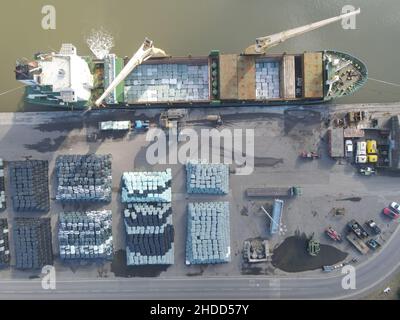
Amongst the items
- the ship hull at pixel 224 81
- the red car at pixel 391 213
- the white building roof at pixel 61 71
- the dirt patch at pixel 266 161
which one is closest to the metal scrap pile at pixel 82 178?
the ship hull at pixel 224 81

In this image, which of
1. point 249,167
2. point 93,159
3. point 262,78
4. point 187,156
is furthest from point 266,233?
point 93,159

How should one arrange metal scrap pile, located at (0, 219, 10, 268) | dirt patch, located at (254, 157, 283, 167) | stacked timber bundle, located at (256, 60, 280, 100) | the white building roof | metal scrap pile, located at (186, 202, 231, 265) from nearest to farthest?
the white building roof → metal scrap pile, located at (186, 202, 231, 265) → stacked timber bundle, located at (256, 60, 280, 100) → metal scrap pile, located at (0, 219, 10, 268) → dirt patch, located at (254, 157, 283, 167)

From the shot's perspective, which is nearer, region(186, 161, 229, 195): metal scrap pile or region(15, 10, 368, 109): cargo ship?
region(15, 10, 368, 109): cargo ship

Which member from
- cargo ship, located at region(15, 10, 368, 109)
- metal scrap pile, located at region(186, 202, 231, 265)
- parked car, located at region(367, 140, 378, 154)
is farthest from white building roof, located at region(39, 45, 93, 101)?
parked car, located at region(367, 140, 378, 154)

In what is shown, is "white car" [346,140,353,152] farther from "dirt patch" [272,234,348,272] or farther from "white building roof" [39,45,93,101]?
"white building roof" [39,45,93,101]

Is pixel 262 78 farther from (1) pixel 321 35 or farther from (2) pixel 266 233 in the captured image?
(2) pixel 266 233

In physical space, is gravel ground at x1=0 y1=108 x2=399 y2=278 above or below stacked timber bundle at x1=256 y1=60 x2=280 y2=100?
below
